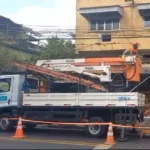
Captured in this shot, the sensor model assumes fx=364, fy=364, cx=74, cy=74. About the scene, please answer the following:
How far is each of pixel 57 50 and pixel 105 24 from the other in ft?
21.5

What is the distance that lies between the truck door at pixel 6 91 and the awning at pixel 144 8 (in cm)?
1203

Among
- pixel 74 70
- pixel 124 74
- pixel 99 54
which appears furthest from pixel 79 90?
pixel 99 54

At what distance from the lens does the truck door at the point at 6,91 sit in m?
15.9

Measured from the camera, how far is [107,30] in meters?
25.8

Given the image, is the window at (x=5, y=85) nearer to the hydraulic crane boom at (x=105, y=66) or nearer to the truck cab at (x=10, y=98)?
the truck cab at (x=10, y=98)

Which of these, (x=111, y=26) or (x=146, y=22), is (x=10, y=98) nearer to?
(x=111, y=26)

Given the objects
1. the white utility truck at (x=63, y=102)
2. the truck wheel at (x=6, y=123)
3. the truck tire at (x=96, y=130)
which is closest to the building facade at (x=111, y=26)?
the white utility truck at (x=63, y=102)

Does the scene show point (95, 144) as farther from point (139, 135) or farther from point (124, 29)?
point (124, 29)

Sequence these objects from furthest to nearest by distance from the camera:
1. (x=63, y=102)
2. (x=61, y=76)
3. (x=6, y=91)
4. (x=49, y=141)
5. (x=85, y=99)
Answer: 1. (x=6, y=91)
2. (x=61, y=76)
3. (x=63, y=102)
4. (x=85, y=99)
5. (x=49, y=141)

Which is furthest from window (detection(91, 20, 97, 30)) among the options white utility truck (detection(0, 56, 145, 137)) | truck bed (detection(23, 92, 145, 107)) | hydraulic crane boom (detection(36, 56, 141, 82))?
truck bed (detection(23, 92, 145, 107))

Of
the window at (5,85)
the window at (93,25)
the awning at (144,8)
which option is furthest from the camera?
the window at (93,25)

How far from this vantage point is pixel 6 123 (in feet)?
51.1

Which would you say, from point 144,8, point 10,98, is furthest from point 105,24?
point 10,98

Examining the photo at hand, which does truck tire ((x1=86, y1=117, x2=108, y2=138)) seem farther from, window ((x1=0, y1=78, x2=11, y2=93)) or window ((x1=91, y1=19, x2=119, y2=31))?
window ((x1=91, y1=19, x2=119, y2=31))
